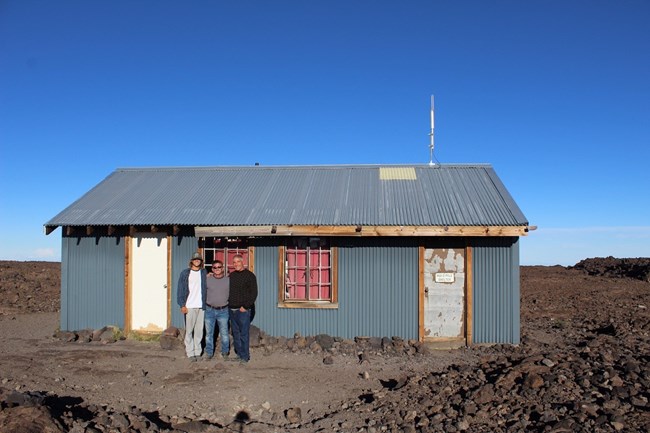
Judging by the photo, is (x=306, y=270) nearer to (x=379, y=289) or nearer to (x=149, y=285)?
(x=379, y=289)

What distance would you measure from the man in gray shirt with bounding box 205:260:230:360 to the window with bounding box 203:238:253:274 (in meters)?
1.52

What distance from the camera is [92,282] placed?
10.8m

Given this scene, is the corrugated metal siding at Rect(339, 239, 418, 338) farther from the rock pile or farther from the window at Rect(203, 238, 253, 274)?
the rock pile

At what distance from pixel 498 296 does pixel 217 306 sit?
534 centimetres

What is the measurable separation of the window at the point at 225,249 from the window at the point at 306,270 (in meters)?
0.87

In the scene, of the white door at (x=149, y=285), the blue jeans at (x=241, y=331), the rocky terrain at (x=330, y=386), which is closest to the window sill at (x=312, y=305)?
the rocky terrain at (x=330, y=386)

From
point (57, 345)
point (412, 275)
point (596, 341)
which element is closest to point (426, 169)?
point (412, 275)

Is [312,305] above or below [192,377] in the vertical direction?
above

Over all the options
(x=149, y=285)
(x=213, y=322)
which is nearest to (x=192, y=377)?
(x=213, y=322)

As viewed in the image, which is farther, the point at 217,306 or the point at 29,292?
the point at 29,292

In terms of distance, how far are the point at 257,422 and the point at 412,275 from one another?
488cm

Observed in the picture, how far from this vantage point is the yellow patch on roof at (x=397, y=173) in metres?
12.2

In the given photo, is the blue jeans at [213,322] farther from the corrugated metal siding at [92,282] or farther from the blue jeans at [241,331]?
the corrugated metal siding at [92,282]

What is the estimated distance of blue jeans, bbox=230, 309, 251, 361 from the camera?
345 inches
